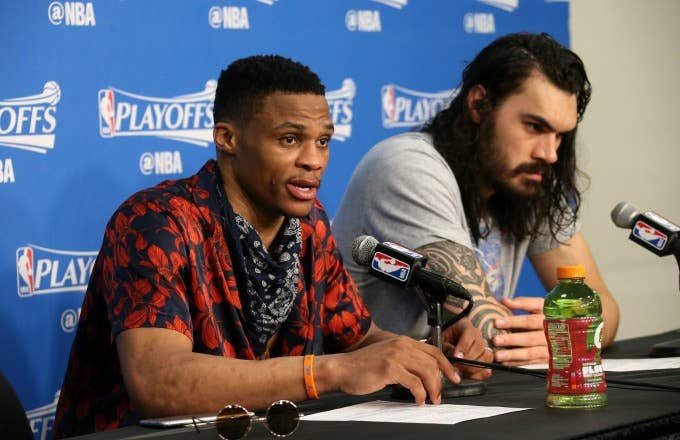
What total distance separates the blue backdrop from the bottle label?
1293mm

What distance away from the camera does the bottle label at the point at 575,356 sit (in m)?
1.54

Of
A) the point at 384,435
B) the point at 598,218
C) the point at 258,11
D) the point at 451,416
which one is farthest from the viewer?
the point at 598,218

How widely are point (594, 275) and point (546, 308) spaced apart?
1.37 m

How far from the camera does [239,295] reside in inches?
82.5

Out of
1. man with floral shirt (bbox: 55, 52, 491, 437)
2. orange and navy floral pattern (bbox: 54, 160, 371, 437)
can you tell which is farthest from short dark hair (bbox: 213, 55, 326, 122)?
Result: orange and navy floral pattern (bbox: 54, 160, 371, 437)

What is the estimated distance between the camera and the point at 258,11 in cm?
285

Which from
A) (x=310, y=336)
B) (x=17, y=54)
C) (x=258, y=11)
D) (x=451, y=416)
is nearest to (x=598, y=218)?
(x=258, y=11)

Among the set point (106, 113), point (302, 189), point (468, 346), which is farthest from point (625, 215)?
point (106, 113)

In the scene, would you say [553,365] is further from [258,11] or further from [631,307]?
[631,307]

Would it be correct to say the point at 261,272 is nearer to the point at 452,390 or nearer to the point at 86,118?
the point at 452,390

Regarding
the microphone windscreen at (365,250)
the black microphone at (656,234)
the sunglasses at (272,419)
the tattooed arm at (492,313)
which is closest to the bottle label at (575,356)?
the microphone windscreen at (365,250)

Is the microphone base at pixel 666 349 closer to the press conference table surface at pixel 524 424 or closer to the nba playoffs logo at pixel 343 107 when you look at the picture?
the press conference table surface at pixel 524 424

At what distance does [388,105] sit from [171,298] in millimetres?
1571

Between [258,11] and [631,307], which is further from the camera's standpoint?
[631,307]
